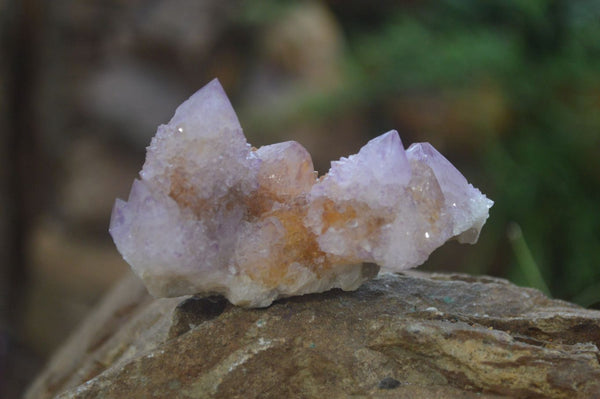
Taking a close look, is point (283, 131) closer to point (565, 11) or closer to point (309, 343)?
point (565, 11)

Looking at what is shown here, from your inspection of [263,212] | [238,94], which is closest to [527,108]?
[238,94]

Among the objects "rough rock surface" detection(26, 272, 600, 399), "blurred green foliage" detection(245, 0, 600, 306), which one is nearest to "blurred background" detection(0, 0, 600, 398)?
"blurred green foliage" detection(245, 0, 600, 306)

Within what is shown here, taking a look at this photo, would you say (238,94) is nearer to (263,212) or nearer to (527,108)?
(527,108)

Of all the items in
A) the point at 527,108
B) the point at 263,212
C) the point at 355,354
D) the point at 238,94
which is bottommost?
the point at 355,354

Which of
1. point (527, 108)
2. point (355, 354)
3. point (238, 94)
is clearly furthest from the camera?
point (238, 94)

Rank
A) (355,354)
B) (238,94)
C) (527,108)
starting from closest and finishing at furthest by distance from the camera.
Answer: (355,354), (527,108), (238,94)

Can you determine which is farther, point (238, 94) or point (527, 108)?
point (238, 94)

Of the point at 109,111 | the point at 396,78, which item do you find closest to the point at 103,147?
the point at 109,111

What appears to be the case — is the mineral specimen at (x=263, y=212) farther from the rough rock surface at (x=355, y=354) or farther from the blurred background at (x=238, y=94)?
the blurred background at (x=238, y=94)

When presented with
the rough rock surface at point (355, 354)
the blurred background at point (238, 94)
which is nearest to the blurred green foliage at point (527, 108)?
the blurred background at point (238, 94)
